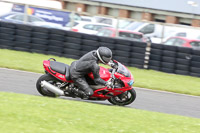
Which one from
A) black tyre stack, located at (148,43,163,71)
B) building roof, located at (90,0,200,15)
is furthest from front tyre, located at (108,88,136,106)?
building roof, located at (90,0,200,15)

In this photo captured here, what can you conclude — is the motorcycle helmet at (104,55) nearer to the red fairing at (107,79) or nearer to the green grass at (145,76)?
the red fairing at (107,79)

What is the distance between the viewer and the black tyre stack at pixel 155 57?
13.8 metres

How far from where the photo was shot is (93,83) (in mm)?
8344

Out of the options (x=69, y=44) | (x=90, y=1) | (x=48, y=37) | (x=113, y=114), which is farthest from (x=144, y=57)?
(x=90, y=1)

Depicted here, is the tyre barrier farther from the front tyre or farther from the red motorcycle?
the red motorcycle

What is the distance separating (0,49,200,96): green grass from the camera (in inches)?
461

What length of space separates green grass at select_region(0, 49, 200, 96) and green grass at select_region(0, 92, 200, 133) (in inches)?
174

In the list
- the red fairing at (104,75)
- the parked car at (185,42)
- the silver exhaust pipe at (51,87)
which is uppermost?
the parked car at (185,42)

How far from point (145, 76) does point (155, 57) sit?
1.24 m

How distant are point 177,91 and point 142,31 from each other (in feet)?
12.6

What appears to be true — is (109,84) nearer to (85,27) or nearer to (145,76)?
(145,76)

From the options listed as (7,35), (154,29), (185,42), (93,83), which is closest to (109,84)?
(93,83)

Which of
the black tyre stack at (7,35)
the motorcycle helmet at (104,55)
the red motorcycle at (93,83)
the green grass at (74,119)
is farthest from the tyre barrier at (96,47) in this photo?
the green grass at (74,119)

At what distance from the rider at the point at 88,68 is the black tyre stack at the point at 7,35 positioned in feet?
22.3
